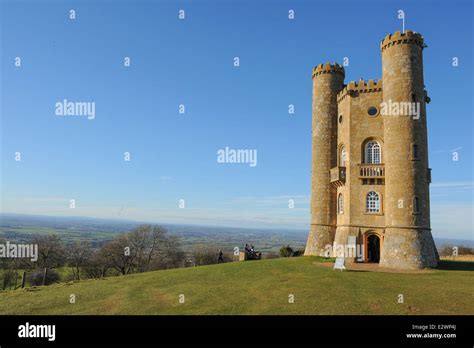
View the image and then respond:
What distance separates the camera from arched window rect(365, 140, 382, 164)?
34.1 meters

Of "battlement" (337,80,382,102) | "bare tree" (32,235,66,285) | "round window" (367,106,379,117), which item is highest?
"battlement" (337,80,382,102)

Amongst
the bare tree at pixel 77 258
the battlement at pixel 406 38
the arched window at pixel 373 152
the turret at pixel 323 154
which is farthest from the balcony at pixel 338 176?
the bare tree at pixel 77 258

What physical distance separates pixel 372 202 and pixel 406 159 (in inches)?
211

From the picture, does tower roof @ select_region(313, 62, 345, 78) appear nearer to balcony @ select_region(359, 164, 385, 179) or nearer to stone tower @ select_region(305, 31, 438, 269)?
stone tower @ select_region(305, 31, 438, 269)

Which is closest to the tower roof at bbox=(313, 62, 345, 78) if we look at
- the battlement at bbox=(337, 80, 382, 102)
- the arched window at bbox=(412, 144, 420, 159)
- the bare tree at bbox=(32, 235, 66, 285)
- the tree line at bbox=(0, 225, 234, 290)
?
the battlement at bbox=(337, 80, 382, 102)

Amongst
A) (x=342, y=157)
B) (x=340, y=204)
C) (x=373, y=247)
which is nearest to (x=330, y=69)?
(x=342, y=157)

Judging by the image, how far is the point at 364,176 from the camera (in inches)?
1325

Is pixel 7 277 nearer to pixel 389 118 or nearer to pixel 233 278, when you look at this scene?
pixel 233 278

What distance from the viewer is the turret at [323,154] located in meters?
38.3

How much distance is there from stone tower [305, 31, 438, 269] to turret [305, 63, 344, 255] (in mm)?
104

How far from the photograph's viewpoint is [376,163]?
3375 centimetres

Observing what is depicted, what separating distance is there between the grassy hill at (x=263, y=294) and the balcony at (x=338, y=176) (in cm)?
1068

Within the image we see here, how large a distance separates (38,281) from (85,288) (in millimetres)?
25940
